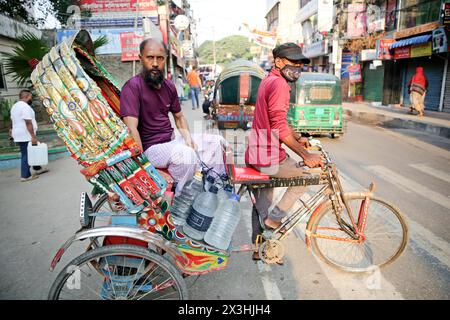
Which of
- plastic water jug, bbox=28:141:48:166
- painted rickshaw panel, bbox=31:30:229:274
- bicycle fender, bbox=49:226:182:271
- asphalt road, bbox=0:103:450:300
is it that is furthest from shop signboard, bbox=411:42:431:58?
bicycle fender, bbox=49:226:182:271

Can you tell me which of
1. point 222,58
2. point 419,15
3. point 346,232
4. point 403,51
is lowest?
point 346,232

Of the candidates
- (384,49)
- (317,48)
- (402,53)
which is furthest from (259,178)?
(317,48)

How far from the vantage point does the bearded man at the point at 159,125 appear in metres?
2.69

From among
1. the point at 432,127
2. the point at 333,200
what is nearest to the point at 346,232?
the point at 333,200

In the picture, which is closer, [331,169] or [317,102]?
[331,169]

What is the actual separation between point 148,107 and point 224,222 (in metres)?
1.24

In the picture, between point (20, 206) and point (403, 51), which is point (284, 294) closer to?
point (20, 206)

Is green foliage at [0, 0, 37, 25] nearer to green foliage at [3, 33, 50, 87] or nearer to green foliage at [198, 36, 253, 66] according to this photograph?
green foliage at [3, 33, 50, 87]

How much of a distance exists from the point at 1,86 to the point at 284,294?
12.3m

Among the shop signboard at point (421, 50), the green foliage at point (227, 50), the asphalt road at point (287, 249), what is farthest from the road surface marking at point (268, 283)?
the green foliage at point (227, 50)

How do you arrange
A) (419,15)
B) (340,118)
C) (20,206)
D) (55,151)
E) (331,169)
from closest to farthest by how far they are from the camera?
(331,169) < (20,206) < (55,151) < (340,118) < (419,15)

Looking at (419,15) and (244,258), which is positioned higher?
(419,15)

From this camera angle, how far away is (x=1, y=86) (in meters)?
11.2

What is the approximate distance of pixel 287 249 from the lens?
3693mm
